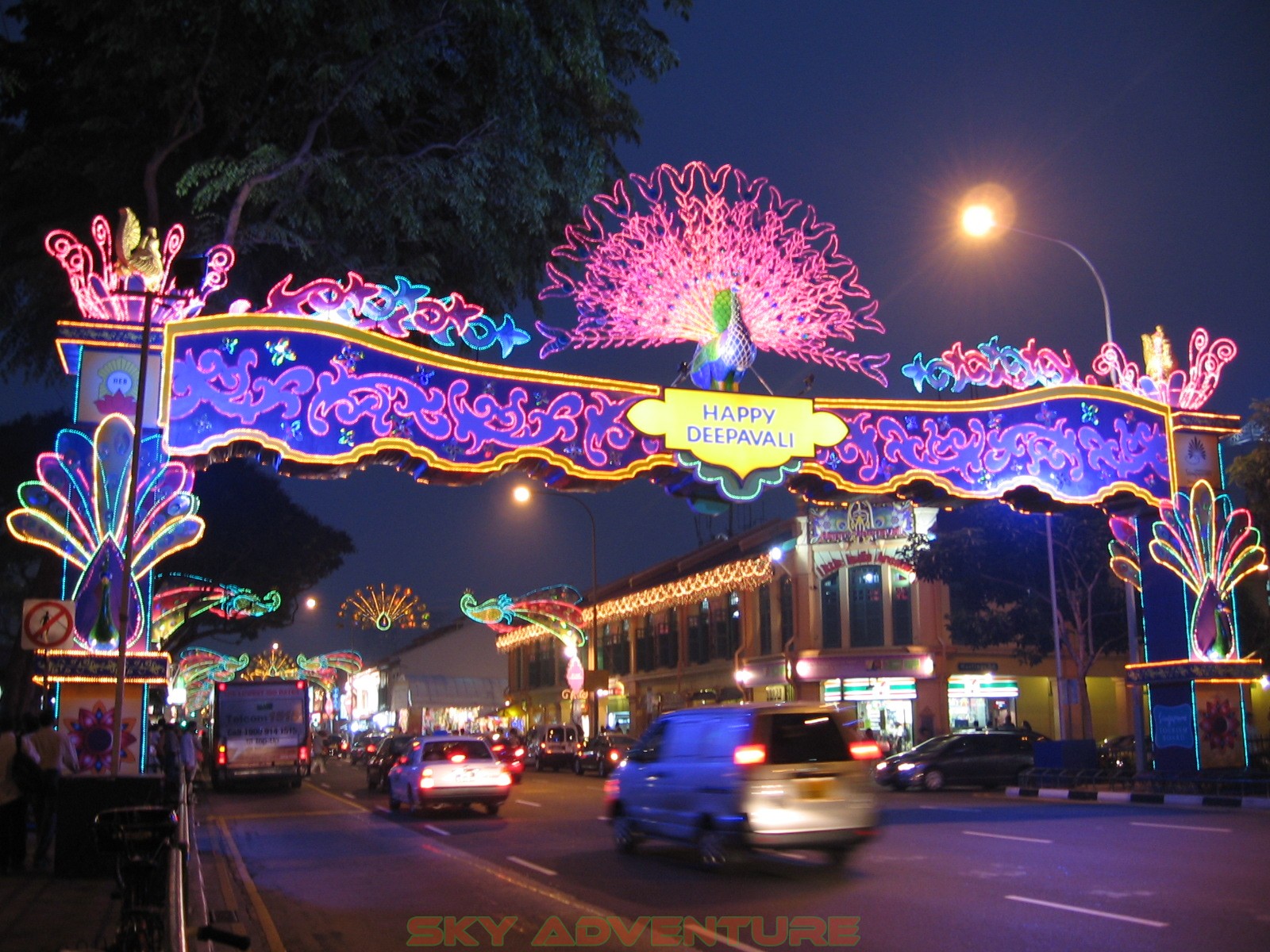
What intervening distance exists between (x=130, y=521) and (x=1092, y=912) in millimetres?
10802

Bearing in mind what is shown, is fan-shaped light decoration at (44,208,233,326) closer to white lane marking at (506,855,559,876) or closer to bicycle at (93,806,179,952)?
white lane marking at (506,855,559,876)

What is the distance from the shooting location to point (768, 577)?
47.0 metres

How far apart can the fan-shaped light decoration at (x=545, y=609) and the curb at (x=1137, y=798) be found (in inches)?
955

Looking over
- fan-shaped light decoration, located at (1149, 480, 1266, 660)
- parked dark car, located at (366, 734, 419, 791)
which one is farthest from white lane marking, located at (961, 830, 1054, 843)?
parked dark car, located at (366, 734, 419, 791)

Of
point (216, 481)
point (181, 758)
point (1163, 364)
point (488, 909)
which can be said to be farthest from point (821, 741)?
point (216, 481)

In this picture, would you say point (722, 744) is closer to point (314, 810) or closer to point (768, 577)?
point (314, 810)

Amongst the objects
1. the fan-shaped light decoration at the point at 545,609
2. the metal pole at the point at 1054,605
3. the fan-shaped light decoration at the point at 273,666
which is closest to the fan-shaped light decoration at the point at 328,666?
the fan-shaped light decoration at the point at 273,666

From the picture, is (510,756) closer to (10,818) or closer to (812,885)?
(10,818)

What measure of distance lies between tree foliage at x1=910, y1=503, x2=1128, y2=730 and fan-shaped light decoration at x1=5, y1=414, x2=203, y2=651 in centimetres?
2556

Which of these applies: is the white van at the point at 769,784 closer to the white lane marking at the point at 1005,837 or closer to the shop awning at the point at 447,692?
the white lane marking at the point at 1005,837

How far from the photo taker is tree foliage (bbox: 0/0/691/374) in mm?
18219

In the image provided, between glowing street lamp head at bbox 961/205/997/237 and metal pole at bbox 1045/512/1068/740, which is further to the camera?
metal pole at bbox 1045/512/1068/740

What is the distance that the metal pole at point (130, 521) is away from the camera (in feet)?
45.2

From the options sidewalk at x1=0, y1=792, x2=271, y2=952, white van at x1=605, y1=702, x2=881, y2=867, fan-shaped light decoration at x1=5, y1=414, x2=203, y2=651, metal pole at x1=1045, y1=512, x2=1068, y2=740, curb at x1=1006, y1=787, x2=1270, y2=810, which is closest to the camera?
sidewalk at x1=0, y1=792, x2=271, y2=952
